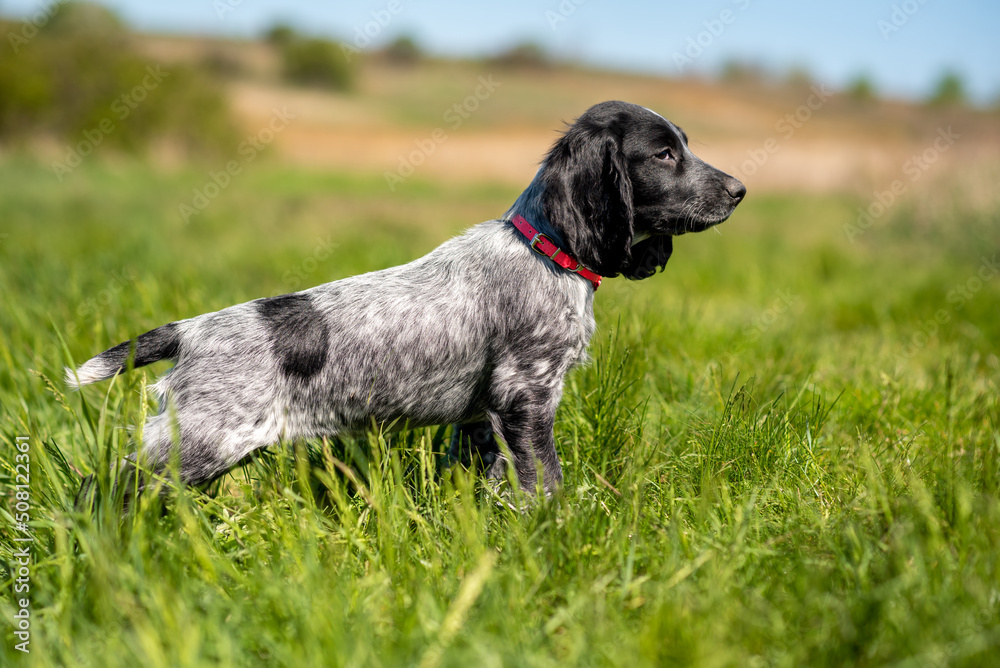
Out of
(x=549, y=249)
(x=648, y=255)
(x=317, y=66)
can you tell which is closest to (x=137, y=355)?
(x=549, y=249)

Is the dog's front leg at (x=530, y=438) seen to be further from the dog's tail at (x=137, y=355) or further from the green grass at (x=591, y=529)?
the dog's tail at (x=137, y=355)

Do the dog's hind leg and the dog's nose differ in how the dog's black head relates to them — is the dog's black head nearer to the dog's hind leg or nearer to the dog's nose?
the dog's nose

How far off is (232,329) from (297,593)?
1063 millimetres

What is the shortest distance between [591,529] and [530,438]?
1.70 ft

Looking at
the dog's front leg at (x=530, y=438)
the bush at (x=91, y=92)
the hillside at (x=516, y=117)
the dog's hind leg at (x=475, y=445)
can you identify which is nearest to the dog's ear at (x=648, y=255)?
the dog's front leg at (x=530, y=438)

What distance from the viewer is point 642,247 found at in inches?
124

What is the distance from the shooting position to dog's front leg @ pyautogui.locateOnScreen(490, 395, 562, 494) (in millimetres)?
2672

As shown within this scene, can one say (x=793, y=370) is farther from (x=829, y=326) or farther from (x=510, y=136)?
(x=510, y=136)

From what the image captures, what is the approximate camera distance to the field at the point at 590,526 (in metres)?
1.77

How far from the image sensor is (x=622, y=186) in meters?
2.77

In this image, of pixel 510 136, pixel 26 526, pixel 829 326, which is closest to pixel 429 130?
pixel 510 136

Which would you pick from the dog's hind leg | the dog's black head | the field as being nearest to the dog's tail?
the field

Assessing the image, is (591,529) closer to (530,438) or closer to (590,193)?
(530,438)

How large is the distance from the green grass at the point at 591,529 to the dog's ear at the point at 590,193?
626 mm
